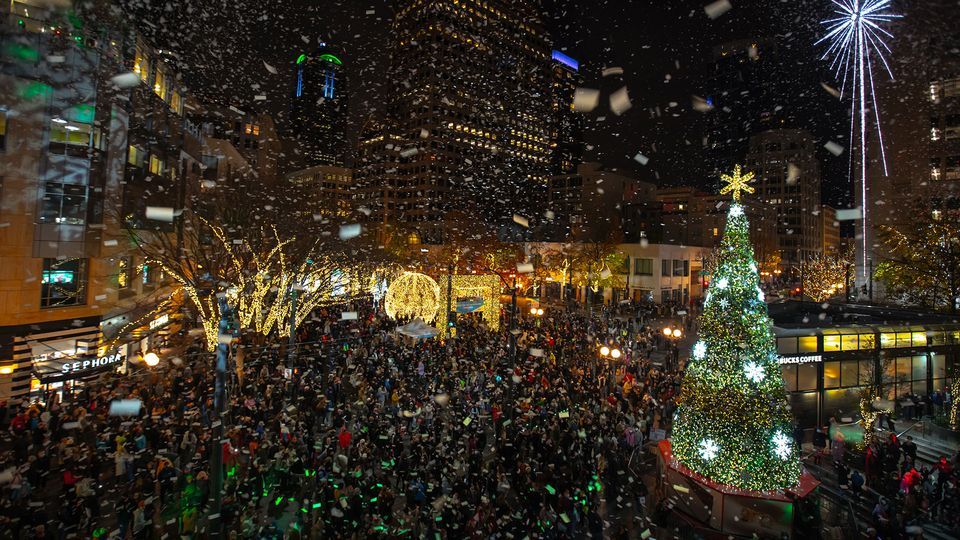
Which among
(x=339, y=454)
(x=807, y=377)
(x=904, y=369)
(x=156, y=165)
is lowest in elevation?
(x=339, y=454)

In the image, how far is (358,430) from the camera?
12.3 meters

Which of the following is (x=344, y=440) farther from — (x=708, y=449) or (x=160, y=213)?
(x=160, y=213)

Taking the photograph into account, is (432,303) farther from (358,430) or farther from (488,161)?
(488,161)

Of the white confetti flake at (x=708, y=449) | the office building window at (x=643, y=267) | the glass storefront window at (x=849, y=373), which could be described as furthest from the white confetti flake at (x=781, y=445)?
the office building window at (x=643, y=267)

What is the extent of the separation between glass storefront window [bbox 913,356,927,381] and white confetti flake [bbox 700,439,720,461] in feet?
48.5

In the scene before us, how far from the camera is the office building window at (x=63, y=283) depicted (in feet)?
48.4

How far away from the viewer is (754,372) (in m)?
9.04

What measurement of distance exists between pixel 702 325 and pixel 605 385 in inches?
354

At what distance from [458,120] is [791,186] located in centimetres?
7614

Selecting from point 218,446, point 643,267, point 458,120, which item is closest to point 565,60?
point 458,120

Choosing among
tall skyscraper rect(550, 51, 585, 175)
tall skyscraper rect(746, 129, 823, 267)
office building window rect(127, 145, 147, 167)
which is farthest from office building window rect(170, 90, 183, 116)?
tall skyscraper rect(550, 51, 585, 175)

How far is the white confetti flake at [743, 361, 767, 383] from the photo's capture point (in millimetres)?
9039

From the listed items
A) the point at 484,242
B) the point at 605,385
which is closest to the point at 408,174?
the point at 484,242

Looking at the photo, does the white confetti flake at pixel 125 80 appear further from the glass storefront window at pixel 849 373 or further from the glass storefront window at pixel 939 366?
the glass storefront window at pixel 939 366
